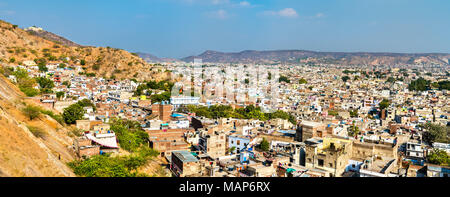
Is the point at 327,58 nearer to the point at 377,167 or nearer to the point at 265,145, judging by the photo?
the point at 265,145

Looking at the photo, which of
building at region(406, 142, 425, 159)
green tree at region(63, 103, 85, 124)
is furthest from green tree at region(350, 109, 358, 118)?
green tree at region(63, 103, 85, 124)

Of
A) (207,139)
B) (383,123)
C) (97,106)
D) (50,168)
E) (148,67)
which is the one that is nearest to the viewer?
(50,168)

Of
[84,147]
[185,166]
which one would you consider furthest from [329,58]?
[84,147]

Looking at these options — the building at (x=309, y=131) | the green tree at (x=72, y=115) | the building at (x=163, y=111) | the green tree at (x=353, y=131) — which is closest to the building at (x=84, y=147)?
the green tree at (x=72, y=115)

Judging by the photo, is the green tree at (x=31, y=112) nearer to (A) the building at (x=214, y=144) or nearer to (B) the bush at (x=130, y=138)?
(B) the bush at (x=130, y=138)

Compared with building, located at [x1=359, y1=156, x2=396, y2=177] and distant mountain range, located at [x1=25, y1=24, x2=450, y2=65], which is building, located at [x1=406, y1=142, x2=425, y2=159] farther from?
distant mountain range, located at [x1=25, y1=24, x2=450, y2=65]
